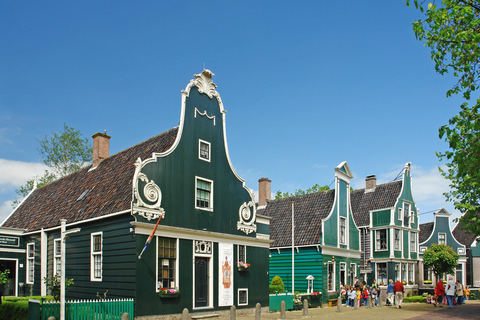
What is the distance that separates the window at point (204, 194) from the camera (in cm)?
2202

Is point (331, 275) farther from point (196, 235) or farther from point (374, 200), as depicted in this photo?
point (196, 235)

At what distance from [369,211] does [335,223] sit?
777cm

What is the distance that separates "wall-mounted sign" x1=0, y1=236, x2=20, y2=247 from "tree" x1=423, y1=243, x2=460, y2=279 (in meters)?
31.9

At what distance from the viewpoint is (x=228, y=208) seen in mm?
23453

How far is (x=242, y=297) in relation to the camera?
23.4 meters

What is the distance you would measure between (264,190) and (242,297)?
18724 mm

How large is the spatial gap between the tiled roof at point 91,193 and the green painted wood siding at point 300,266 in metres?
14.1

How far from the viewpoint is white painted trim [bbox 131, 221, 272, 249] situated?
18.8m

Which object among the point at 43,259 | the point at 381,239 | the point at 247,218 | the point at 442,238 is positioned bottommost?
the point at 442,238

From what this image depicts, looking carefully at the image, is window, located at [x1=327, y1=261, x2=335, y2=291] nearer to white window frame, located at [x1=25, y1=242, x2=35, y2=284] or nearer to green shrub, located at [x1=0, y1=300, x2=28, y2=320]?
white window frame, located at [x1=25, y1=242, x2=35, y2=284]

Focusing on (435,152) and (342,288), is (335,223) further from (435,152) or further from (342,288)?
(435,152)

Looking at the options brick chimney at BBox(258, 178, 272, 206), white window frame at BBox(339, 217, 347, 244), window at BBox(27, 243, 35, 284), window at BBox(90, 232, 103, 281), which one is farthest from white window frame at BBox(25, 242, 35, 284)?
white window frame at BBox(339, 217, 347, 244)

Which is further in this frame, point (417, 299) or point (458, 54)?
point (417, 299)

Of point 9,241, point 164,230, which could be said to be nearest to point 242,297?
Result: point 164,230
